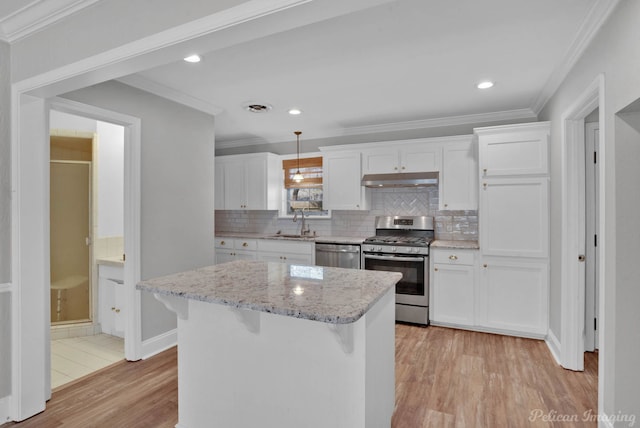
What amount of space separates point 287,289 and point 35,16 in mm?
2112

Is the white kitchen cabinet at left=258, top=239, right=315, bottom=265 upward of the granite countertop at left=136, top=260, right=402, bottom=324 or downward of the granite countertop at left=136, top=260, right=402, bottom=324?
downward

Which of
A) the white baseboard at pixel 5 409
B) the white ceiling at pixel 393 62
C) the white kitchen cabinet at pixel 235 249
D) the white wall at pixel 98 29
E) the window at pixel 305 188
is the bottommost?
the white baseboard at pixel 5 409

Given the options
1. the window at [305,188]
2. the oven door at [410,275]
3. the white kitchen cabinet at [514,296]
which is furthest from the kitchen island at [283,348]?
the window at [305,188]

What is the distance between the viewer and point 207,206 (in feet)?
12.2

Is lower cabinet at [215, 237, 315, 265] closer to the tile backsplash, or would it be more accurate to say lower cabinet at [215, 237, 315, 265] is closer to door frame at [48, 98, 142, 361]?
the tile backsplash

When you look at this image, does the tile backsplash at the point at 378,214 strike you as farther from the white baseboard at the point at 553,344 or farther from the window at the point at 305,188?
the white baseboard at the point at 553,344

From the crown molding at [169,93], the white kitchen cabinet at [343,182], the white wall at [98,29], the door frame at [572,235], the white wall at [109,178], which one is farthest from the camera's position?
the white kitchen cabinet at [343,182]

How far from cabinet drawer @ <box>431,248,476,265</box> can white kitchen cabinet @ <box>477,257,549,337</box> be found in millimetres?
139

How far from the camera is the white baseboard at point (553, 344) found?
2.98m

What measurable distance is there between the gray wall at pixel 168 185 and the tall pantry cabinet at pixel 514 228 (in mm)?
2918

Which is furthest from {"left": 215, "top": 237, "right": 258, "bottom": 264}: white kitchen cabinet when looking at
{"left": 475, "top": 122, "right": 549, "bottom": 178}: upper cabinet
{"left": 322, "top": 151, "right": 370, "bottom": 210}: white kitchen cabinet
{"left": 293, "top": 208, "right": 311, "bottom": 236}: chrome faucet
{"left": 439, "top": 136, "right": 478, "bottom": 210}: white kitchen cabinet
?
{"left": 475, "top": 122, "right": 549, "bottom": 178}: upper cabinet

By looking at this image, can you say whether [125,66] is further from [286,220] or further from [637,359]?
[286,220]

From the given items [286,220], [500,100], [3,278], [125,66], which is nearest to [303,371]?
[125,66]

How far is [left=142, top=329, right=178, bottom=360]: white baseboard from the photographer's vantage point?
3.06 meters
